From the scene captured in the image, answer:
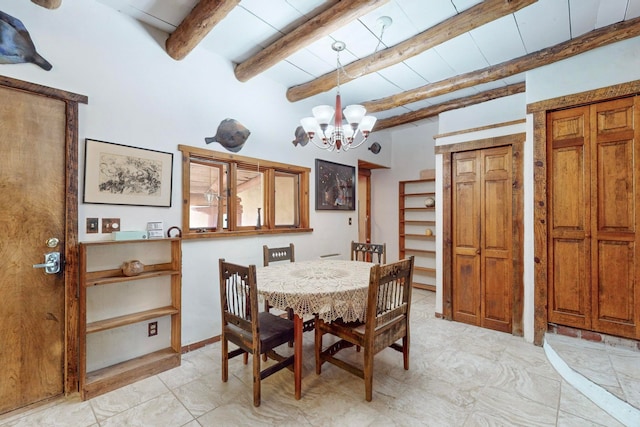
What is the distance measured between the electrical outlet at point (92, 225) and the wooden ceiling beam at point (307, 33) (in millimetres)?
1927

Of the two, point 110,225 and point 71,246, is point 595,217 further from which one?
point 71,246

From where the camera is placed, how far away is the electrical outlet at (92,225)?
7.18 ft

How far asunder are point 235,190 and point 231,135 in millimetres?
576

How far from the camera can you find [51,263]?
2.02 metres

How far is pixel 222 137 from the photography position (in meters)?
2.96

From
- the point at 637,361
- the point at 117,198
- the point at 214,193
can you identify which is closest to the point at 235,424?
the point at 117,198

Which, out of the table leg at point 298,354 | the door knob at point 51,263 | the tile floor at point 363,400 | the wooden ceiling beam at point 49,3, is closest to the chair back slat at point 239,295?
the table leg at point 298,354

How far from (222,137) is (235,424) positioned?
2.43 meters

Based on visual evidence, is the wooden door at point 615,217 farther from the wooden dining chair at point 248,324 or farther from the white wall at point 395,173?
the wooden dining chair at point 248,324

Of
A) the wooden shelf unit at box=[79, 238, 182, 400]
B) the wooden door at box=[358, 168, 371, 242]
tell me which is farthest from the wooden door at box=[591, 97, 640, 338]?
the wooden shelf unit at box=[79, 238, 182, 400]

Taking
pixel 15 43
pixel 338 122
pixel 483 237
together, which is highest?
pixel 15 43

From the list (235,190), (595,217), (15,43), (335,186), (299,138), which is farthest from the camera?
(335,186)

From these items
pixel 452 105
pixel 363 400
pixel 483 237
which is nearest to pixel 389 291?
pixel 363 400

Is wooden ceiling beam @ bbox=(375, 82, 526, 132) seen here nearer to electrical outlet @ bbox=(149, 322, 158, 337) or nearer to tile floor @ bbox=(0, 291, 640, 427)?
tile floor @ bbox=(0, 291, 640, 427)
